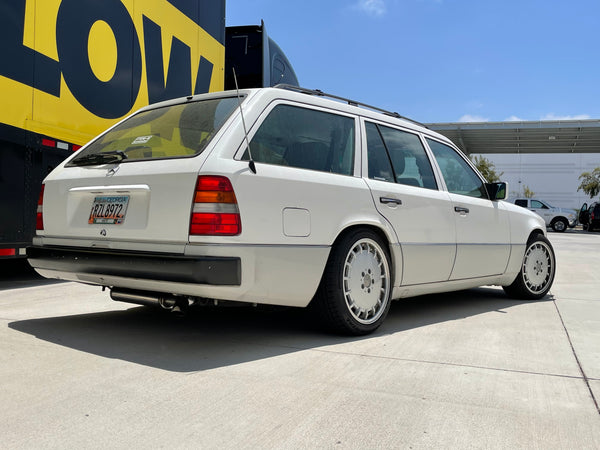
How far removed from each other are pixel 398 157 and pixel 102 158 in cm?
215

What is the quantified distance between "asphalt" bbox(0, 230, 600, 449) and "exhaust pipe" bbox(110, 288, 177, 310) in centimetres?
26

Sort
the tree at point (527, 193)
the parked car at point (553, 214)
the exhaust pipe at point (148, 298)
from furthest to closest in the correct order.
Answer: the tree at point (527, 193) → the parked car at point (553, 214) → the exhaust pipe at point (148, 298)

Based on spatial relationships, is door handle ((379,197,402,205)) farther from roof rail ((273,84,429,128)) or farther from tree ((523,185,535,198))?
tree ((523,185,535,198))

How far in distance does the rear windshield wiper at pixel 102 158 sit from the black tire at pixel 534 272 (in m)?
4.00

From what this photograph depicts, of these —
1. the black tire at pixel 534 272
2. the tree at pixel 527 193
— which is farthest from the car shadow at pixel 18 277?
the tree at pixel 527 193

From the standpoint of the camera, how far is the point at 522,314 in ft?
16.0

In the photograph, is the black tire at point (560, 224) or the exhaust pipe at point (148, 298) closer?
the exhaust pipe at point (148, 298)

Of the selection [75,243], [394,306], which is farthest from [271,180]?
[394,306]

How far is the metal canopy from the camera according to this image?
31.5m

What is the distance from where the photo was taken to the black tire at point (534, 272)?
18.5 ft

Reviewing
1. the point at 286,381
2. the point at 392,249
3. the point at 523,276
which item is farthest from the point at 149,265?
the point at 523,276

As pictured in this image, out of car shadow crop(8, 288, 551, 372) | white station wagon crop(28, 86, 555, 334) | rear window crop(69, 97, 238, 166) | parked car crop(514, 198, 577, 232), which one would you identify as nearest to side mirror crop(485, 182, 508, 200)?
white station wagon crop(28, 86, 555, 334)

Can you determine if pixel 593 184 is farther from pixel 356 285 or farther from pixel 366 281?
pixel 356 285

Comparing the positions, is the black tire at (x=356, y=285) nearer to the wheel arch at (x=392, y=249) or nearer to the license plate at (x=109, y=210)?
the wheel arch at (x=392, y=249)
